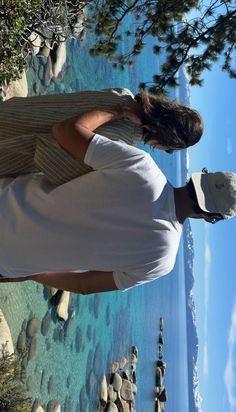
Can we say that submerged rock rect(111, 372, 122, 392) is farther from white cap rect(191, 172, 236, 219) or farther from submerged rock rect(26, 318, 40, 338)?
white cap rect(191, 172, 236, 219)

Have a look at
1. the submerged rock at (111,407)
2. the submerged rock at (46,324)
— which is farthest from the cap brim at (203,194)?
the submerged rock at (111,407)

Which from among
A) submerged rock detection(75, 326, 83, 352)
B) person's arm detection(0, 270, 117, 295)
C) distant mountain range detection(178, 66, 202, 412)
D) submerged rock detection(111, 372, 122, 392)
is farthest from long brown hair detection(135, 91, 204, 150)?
distant mountain range detection(178, 66, 202, 412)

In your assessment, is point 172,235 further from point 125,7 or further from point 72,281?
point 125,7

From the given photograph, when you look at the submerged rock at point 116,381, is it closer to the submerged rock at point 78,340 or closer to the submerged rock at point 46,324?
the submerged rock at point 78,340

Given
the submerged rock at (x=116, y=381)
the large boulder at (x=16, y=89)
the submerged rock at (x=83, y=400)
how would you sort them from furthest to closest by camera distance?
the submerged rock at (x=116, y=381), the submerged rock at (x=83, y=400), the large boulder at (x=16, y=89)

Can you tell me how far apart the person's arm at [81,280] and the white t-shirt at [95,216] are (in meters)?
0.28

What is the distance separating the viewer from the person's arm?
7.73 feet

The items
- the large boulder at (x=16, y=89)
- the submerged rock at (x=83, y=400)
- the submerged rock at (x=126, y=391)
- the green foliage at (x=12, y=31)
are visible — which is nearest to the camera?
the green foliage at (x=12, y=31)

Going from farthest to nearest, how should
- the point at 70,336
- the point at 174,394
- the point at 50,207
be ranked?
the point at 174,394, the point at 70,336, the point at 50,207

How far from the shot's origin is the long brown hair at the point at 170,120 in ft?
6.80

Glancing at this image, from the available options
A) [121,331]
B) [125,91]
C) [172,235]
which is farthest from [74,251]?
[121,331]

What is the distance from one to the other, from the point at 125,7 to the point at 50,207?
4.83 metres

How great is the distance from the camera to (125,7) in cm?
612

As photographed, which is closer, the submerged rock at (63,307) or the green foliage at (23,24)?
the green foliage at (23,24)
